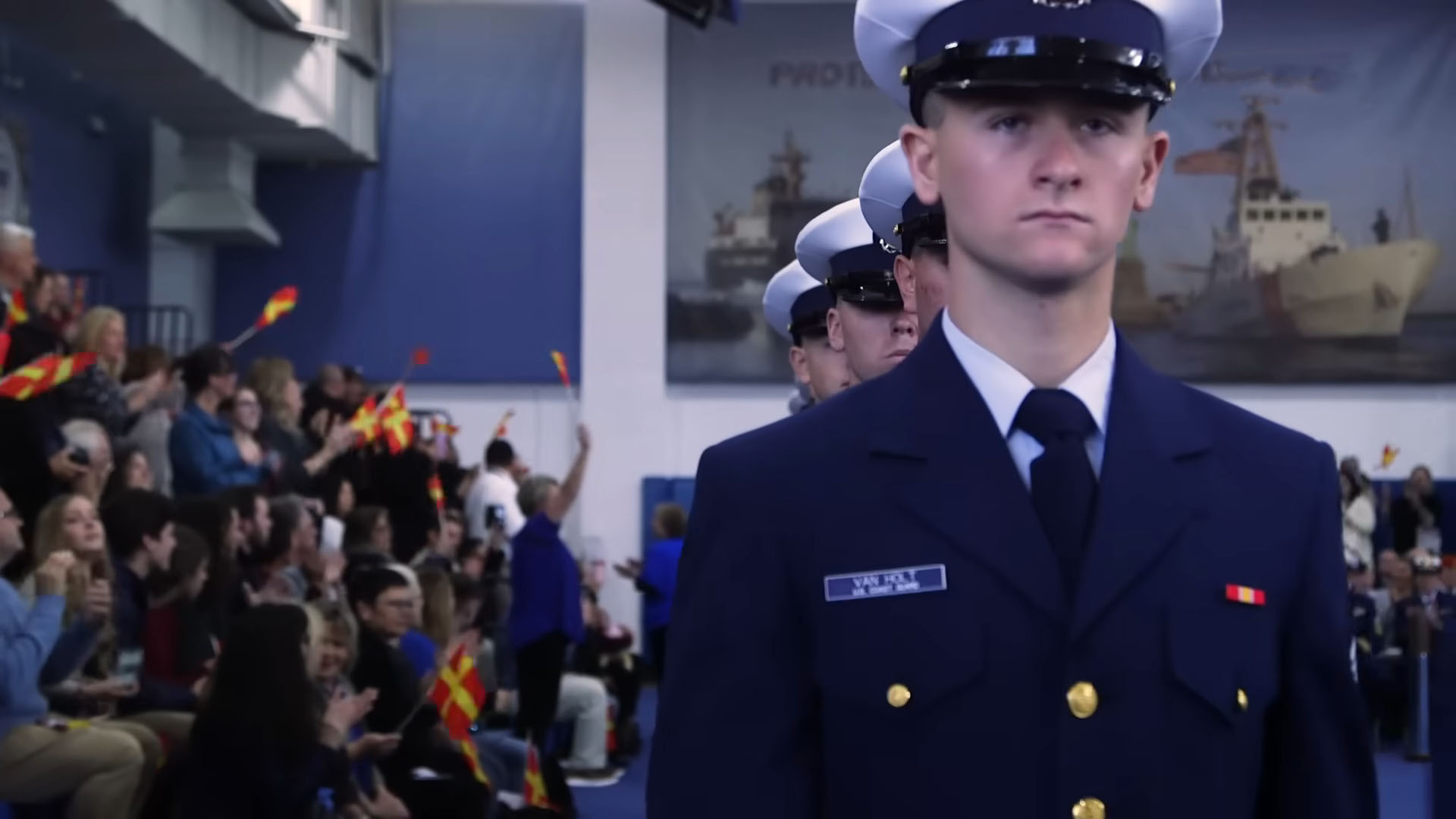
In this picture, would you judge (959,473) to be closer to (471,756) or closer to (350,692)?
(350,692)

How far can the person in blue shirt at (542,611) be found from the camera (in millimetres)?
8766

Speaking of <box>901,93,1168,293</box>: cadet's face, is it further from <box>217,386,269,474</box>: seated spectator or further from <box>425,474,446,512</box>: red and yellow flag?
<box>425,474,446,512</box>: red and yellow flag

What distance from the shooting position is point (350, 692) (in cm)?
604

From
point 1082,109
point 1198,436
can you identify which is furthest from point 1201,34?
point 1198,436

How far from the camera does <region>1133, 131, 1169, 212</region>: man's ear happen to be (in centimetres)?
164

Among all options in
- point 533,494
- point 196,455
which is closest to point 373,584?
point 196,455

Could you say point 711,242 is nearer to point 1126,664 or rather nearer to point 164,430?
point 164,430

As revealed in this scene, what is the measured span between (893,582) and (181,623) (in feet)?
15.9

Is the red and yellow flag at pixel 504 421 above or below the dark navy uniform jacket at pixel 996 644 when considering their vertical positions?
above

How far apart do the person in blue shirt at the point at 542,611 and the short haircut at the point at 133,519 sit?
109 inches

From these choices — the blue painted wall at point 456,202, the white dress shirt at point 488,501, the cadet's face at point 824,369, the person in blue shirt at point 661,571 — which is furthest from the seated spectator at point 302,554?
the blue painted wall at point 456,202

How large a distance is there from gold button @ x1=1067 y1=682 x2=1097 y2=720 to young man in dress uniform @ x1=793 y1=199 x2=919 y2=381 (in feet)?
4.00

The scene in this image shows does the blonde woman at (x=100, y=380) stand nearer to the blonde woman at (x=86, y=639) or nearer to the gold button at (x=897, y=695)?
the blonde woman at (x=86, y=639)

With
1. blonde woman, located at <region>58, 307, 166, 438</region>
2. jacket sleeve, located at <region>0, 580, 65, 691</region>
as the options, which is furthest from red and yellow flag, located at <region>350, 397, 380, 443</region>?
jacket sleeve, located at <region>0, 580, 65, 691</region>
